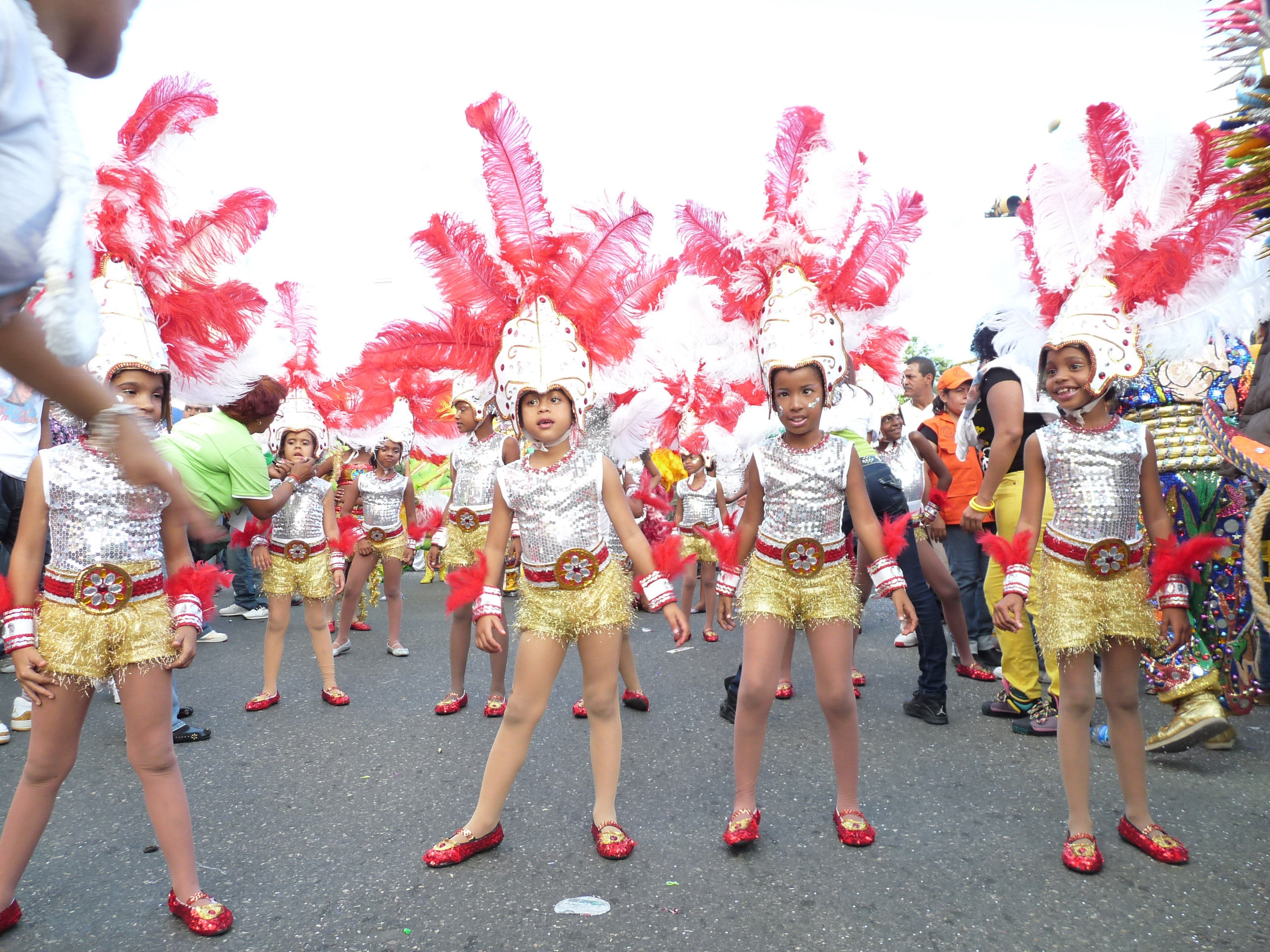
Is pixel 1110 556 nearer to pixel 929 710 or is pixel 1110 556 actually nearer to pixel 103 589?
pixel 929 710

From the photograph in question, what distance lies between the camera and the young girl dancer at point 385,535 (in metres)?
7.05

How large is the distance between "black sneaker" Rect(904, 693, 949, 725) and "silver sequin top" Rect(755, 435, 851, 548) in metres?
1.93

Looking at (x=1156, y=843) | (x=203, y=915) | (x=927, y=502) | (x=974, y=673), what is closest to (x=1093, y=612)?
(x=1156, y=843)

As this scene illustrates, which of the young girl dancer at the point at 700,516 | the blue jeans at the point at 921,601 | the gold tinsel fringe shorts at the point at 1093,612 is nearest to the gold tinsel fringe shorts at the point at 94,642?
the gold tinsel fringe shorts at the point at 1093,612

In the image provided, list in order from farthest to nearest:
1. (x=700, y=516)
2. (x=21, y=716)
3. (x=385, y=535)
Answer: (x=700, y=516), (x=385, y=535), (x=21, y=716)

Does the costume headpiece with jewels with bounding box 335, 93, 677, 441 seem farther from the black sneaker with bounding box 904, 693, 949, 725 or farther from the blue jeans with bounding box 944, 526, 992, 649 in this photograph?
the blue jeans with bounding box 944, 526, 992, 649

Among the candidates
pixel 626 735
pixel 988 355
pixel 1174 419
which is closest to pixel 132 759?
pixel 626 735

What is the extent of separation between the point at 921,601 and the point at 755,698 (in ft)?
6.89

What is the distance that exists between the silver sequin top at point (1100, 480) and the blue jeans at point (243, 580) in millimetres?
8589

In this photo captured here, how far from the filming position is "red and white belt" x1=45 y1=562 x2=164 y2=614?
273cm

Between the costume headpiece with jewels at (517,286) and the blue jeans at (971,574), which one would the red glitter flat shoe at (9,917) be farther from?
the blue jeans at (971,574)

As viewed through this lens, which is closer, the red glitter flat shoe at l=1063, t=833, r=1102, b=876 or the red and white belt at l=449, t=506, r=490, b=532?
the red glitter flat shoe at l=1063, t=833, r=1102, b=876

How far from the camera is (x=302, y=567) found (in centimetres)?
554

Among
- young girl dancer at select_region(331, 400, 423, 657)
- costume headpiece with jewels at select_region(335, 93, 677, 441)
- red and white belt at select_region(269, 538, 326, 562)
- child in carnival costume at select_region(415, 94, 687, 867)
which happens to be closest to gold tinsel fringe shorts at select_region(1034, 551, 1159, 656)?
child in carnival costume at select_region(415, 94, 687, 867)
